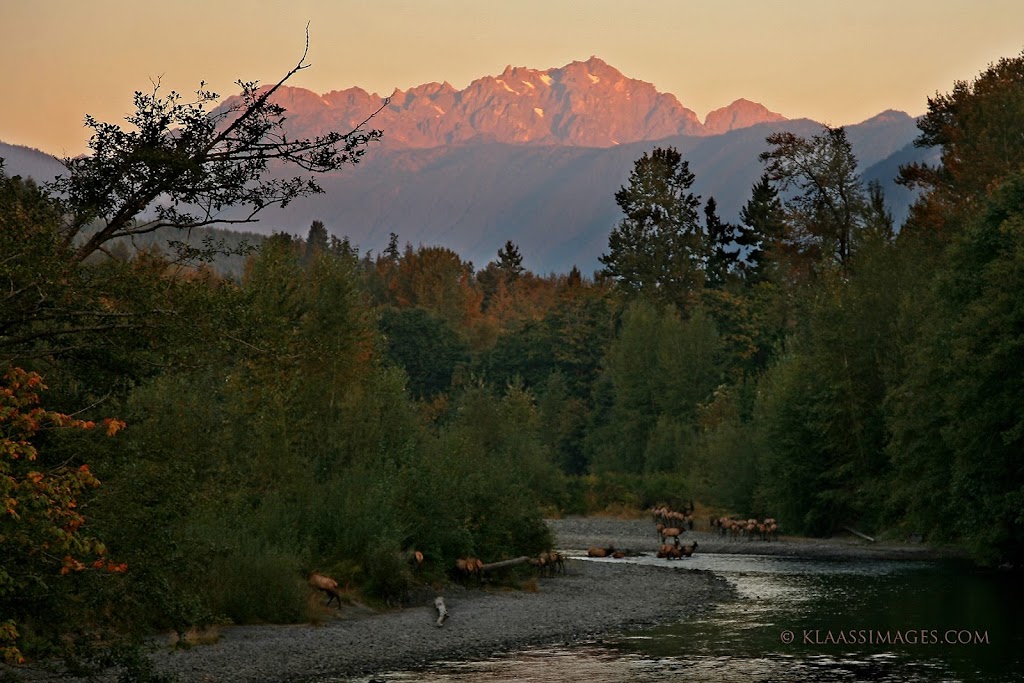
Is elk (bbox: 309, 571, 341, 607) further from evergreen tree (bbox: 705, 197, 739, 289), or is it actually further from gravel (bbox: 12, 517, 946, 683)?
evergreen tree (bbox: 705, 197, 739, 289)

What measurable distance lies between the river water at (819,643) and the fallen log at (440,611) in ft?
11.6

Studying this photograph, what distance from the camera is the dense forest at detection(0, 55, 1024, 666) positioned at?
646 inches

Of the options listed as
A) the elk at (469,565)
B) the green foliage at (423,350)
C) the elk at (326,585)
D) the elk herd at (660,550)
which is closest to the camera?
the elk at (326,585)

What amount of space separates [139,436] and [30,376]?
4561 millimetres

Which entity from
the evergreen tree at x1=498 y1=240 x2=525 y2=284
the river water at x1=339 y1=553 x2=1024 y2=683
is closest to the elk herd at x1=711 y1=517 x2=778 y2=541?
the river water at x1=339 y1=553 x2=1024 y2=683

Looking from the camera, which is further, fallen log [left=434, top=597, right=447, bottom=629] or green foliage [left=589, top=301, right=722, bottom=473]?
Result: green foliage [left=589, top=301, right=722, bottom=473]

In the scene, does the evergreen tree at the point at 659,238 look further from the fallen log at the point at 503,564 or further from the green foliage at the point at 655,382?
the fallen log at the point at 503,564

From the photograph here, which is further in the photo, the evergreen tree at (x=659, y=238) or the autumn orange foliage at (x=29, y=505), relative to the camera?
the evergreen tree at (x=659, y=238)

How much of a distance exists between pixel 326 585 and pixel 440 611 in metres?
3.01

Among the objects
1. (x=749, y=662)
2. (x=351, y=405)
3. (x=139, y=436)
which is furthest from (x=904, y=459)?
(x=139, y=436)

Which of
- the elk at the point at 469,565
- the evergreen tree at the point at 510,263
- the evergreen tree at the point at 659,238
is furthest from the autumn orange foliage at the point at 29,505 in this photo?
the evergreen tree at the point at 510,263

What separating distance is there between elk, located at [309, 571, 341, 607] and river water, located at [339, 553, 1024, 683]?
20.7 ft

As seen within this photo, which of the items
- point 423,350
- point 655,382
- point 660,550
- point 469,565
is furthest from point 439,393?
point 469,565

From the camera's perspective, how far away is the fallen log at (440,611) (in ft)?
96.9
